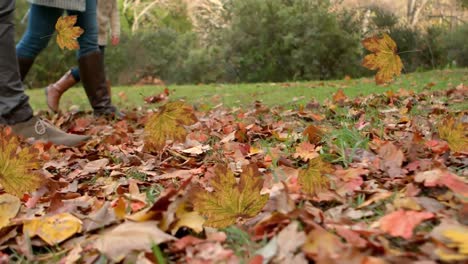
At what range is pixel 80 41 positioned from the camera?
12.6ft

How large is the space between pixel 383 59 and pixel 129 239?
1.18 meters

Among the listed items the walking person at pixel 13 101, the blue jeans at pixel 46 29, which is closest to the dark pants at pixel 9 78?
the walking person at pixel 13 101

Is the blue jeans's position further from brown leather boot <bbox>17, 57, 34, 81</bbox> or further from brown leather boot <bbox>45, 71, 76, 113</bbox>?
brown leather boot <bbox>45, 71, 76, 113</bbox>

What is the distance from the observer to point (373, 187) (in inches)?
52.4

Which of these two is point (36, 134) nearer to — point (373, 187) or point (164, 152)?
point (164, 152)

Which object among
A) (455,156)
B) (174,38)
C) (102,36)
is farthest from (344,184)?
(174,38)

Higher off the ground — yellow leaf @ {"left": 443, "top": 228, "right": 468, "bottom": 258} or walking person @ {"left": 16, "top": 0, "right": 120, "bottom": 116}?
walking person @ {"left": 16, "top": 0, "right": 120, "bottom": 116}

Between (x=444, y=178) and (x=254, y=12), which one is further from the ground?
(x=254, y=12)

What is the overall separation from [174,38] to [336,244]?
18.7m

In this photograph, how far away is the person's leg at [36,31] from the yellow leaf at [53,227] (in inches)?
92.8

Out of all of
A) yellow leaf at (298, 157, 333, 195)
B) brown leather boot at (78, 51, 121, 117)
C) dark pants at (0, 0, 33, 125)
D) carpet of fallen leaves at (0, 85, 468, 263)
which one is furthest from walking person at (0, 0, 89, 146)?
yellow leaf at (298, 157, 333, 195)

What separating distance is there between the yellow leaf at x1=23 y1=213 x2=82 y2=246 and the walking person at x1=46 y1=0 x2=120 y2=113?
3522 millimetres

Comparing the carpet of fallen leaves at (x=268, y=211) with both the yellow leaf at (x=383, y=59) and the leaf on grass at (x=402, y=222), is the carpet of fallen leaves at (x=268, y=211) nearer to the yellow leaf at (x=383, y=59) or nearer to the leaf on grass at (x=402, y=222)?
the leaf on grass at (x=402, y=222)

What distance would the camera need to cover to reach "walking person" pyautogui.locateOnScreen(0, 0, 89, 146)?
2.61m
